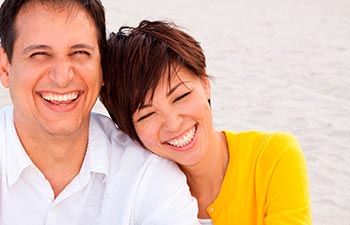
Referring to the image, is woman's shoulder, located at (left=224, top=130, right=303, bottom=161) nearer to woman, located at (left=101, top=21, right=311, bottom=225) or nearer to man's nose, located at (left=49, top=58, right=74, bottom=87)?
woman, located at (left=101, top=21, right=311, bottom=225)

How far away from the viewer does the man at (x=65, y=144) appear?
2.77 m

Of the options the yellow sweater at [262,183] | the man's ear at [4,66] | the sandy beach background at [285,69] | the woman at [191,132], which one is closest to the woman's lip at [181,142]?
the woman at [191,132]

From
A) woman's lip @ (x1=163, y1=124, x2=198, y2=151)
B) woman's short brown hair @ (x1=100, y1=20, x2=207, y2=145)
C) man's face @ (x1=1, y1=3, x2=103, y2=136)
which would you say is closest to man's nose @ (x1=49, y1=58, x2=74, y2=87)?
man's face @ (x1=1, y1=3, x2=103, y2=136)

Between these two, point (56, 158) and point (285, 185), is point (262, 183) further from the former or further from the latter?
point (56, 158)

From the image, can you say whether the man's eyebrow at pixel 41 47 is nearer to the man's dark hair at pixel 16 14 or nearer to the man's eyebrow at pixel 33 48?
the man's eyebrow at pixel 33 48

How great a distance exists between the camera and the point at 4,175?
2.89m

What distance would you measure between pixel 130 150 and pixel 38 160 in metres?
0.41

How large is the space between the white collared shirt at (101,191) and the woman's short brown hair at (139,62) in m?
0.15

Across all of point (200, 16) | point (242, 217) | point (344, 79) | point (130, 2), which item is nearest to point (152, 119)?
point (242, 217)

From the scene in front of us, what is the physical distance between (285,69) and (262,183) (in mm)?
4964

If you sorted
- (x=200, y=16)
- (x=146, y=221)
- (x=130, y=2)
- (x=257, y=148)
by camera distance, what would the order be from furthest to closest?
(x=130, y=2), (x=200, y=16), (x=257, y=148), (x=146, y=221)

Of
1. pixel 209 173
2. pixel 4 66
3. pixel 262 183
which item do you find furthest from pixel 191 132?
pixel 4 66

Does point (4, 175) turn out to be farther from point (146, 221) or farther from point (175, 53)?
point (175, 53)

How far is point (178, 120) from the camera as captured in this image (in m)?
2.80
